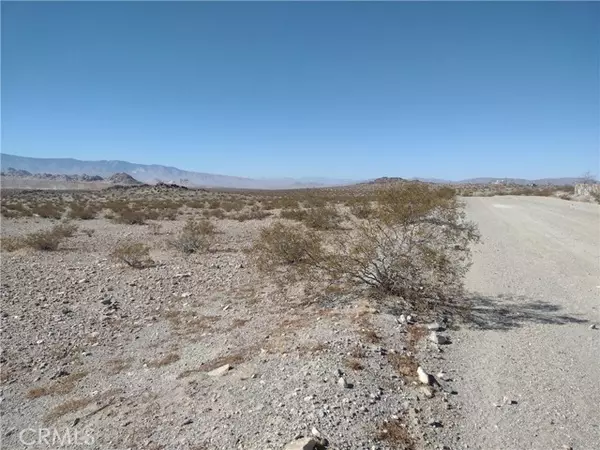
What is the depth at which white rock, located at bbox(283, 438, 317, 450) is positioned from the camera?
13.5 feet

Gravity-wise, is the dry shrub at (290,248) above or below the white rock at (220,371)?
above

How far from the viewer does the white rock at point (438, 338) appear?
697 centimetres

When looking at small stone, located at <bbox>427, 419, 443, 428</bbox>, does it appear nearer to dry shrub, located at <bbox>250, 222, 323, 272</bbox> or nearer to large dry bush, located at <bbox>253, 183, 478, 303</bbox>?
large dry bush, located at <bbox>253, 183, 478, 303</bbox>

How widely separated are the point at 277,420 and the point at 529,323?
223 inches

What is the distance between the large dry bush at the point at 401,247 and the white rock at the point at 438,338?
157 cm

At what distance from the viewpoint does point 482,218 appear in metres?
Result: 26.5

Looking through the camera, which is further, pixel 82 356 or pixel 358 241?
pixel 358 241

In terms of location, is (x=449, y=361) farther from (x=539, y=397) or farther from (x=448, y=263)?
(x=448, y=263)

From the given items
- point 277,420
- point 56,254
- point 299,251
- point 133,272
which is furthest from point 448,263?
point 56,254

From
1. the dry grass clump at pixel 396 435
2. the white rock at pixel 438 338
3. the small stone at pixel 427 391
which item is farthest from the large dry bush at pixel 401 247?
the dry grass clump at pixel 396 435

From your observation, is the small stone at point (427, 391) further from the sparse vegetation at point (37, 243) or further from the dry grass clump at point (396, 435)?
the sparse vegetation at point (37, 243)

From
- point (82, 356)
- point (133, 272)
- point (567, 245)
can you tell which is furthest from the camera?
point (567, 245)

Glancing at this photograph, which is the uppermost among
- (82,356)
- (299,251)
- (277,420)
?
(299,251)

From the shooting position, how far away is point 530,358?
642cm
